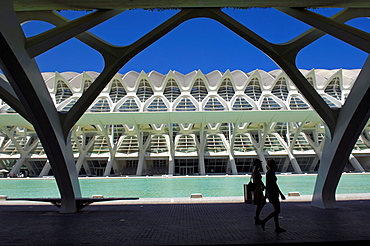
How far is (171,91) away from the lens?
35875 millimetres

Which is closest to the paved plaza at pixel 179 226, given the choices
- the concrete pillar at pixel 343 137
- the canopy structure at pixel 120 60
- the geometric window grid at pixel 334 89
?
the concrete pillar at pixel 343 137

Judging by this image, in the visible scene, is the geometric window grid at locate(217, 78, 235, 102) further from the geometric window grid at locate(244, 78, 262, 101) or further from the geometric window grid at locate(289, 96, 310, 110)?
the geometric window grid at locate(289, 96, 310, 110)

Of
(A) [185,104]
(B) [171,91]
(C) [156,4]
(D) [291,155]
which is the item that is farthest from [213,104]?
(C) [156,4]

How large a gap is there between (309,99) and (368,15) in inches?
91.9

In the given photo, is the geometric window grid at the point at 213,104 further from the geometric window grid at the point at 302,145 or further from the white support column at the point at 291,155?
the geometric window grid at the point at 302,145

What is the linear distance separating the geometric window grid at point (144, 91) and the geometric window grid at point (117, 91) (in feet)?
7.23

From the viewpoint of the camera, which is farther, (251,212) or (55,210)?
(55,210)

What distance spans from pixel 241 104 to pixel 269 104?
11.6 feet

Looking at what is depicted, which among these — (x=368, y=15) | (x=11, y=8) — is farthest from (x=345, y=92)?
(x=11, y=8)

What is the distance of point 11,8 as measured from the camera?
14.2 ft

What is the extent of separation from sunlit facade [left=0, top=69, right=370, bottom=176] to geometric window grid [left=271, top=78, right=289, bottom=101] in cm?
13

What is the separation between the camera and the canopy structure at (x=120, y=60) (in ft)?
16.9

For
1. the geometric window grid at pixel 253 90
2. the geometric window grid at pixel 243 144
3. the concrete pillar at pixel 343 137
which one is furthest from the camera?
the geometric window grid at pixel 253 90

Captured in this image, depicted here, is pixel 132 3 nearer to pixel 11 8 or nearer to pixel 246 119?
pixel 11 8
